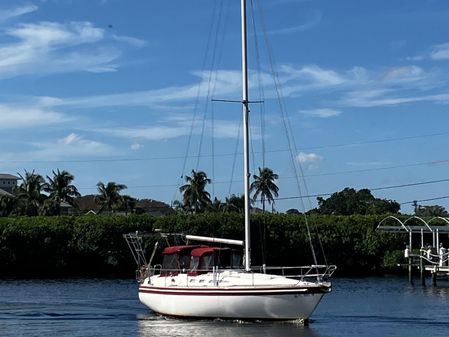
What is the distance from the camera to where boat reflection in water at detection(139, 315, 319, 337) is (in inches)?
1518

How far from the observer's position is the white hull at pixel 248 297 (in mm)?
39875

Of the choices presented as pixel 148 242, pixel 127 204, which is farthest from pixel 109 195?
pixel 148 242

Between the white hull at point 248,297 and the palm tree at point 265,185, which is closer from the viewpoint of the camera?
the white hull at point 248,297

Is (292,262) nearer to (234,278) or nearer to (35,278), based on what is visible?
(35,278)

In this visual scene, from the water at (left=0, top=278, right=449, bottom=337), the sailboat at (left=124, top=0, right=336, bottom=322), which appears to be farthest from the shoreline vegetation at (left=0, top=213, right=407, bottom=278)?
the sailboat at (left=124, top=0, right=336, bottom=322)

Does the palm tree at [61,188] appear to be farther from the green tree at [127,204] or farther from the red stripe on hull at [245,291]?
the red stripe on hull at [245,291]

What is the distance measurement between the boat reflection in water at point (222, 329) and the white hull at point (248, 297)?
1.27 feet

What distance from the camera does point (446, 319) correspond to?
45844mm

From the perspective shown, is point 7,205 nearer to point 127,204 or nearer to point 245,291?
point 127,204

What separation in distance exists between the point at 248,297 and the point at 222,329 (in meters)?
1.90

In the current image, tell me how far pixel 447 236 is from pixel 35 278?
4747 cm

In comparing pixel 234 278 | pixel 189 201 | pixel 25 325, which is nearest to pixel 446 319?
pixel 234 278

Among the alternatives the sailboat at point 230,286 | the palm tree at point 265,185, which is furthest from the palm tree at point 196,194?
the sailboat at point 230,286

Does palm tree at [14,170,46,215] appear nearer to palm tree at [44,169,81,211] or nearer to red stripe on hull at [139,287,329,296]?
palm tree at [44,169,81,211]
